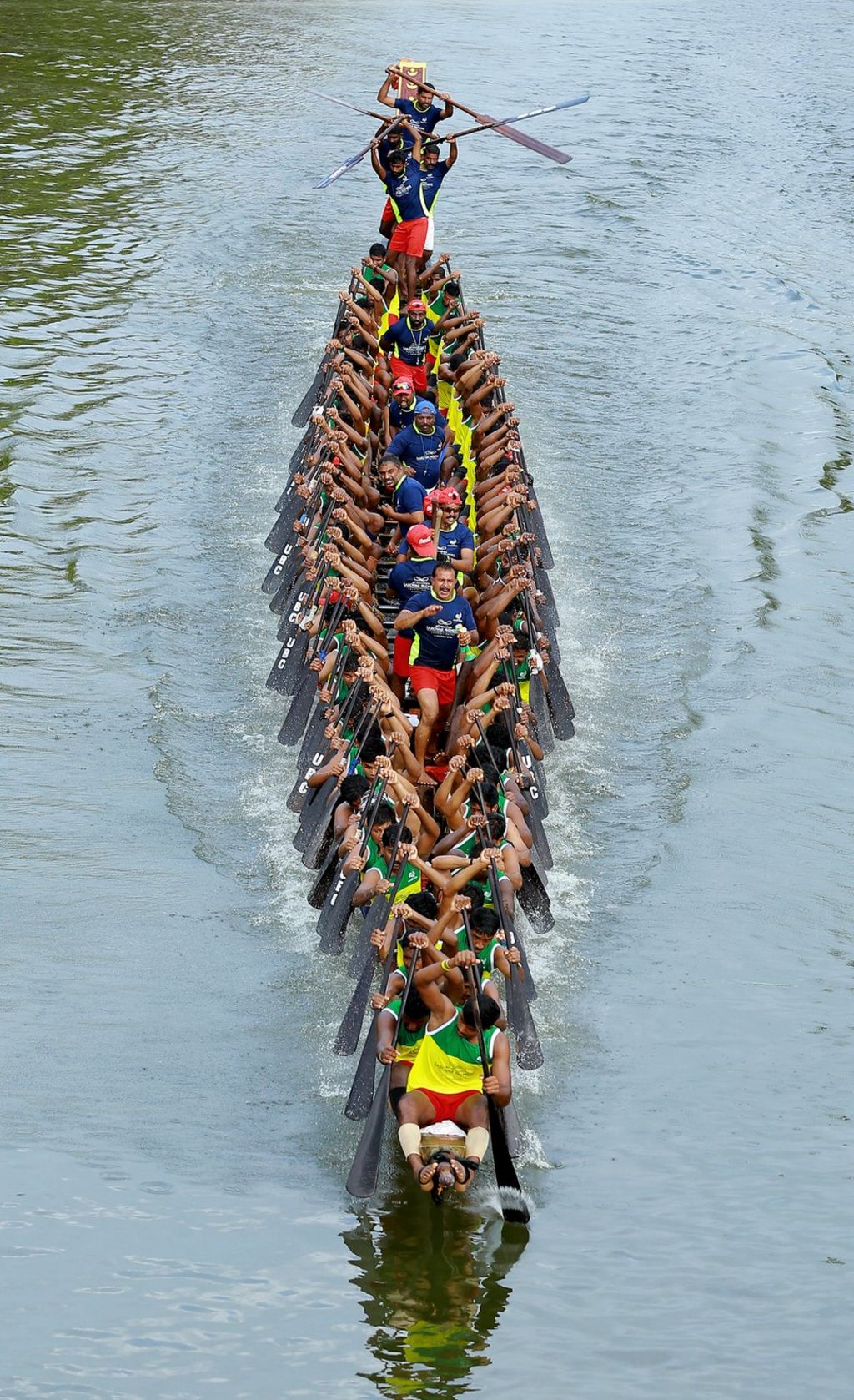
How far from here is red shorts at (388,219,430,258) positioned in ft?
55.8

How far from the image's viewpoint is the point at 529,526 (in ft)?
43.8

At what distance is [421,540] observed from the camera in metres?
11.5

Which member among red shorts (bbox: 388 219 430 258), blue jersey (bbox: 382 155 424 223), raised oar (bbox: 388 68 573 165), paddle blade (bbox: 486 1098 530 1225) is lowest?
paddle blade (bbox: 486 1098 530 1225)

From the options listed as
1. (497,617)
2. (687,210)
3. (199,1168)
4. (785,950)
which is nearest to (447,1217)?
(199,1168)

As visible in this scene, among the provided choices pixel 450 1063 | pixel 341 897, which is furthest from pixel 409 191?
pixel 450 1063

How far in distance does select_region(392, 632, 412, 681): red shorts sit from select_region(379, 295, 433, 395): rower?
169 inches

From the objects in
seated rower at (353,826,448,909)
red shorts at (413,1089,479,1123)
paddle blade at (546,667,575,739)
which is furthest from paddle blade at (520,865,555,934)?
paddle blade at (546,667,575,739)

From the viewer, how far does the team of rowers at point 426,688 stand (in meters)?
8.38

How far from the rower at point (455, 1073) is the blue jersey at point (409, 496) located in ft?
16.2

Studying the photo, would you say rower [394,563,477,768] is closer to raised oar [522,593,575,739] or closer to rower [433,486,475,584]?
rower [433,486,475,584]

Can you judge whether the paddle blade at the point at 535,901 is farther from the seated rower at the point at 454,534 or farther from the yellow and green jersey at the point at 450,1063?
the seated rower at the point at 454,534

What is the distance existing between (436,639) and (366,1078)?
3.45 metres

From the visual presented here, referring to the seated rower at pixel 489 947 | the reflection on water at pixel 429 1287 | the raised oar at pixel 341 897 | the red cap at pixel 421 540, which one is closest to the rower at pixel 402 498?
the red cap at pixel 421 540

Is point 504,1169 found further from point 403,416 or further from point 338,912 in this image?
point 403,416
